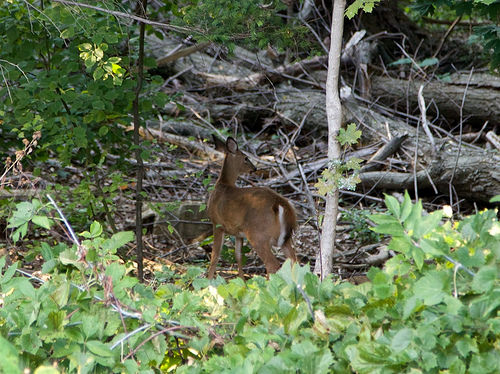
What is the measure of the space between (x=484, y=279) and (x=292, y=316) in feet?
2.35

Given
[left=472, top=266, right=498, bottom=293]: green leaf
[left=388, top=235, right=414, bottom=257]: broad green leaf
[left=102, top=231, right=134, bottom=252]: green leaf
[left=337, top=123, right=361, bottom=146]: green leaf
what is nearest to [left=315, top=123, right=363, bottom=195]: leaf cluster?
[left=337, top=123, right=361, bottom=146]: green leaf

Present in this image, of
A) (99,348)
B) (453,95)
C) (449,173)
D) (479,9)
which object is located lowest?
(449,173)

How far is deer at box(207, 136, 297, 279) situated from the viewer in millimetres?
5961

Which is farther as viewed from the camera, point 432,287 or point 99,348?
point 99,348

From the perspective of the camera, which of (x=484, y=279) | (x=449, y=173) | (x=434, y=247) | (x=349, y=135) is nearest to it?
(x=484, y=279)

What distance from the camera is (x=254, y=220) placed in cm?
602

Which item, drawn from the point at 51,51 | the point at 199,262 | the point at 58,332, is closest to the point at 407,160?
the point at 199,262

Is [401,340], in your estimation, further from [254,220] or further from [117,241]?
[254,220]

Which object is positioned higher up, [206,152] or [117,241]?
[117,241]

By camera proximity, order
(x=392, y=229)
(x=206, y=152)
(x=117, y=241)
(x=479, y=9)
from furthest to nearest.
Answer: (x=206, y=152), (x=479, y=9), (x=117, y=241), (x=392, y=229)

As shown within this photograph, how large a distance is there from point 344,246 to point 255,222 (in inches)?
58.1

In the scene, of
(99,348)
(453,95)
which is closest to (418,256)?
(99,348)

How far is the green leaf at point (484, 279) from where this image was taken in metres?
2.25

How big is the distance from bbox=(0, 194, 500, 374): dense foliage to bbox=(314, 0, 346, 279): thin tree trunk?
1.27 meters
